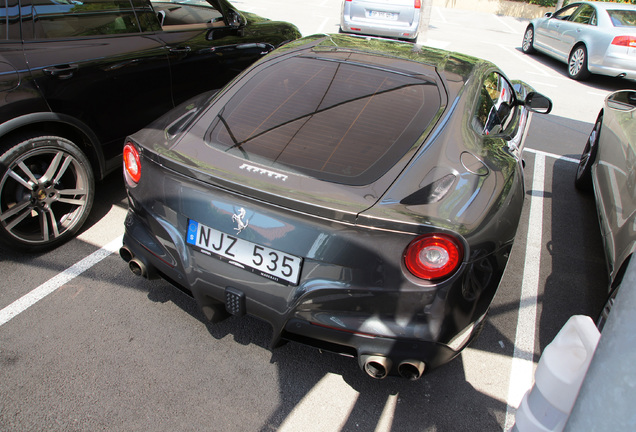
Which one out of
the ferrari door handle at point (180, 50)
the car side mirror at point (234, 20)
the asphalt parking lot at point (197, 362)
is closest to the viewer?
the asphalt parking lot at point (197, 362)

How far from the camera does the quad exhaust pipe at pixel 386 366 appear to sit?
187 centimetres

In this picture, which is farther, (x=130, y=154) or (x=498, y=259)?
(x=130, y=154)

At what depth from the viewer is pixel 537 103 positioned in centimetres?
341

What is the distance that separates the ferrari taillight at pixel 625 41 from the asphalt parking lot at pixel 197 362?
21.2 ft

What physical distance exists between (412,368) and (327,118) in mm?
1253

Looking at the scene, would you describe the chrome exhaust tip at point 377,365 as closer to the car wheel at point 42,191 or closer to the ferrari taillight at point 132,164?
the ferrari taillight at point 132,164

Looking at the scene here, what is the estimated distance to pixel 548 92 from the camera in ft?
26.5

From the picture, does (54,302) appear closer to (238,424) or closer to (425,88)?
(238,424)

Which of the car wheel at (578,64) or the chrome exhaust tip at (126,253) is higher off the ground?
the car wheel at (578,64)

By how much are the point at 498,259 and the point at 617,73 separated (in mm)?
8111

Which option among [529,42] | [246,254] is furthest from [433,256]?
[529,42]

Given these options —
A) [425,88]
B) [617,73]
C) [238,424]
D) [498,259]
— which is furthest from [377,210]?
[617,73]

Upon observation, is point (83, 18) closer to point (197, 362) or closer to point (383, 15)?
point (197, 362)

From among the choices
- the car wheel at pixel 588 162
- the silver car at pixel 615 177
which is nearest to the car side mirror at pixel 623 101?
the silver car at pixel 615 177
